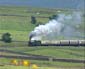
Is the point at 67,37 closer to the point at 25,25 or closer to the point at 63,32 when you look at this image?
the point at 63,32

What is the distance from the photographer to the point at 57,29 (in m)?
93.3

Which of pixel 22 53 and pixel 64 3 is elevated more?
pixel 64 3

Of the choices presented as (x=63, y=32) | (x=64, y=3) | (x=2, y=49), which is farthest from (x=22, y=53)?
(x=64, y=3)

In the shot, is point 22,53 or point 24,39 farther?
point 24,39

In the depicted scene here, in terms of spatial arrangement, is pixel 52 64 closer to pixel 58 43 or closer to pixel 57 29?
pixel 58 43

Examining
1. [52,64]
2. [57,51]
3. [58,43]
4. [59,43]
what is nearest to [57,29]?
[59,43]

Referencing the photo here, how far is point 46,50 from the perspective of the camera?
8206 cm

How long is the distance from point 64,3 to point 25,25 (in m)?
63.9

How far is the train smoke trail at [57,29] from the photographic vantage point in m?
91.8

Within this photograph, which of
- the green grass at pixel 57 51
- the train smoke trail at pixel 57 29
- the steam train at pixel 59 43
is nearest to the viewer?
the green grass at pixel 57 51

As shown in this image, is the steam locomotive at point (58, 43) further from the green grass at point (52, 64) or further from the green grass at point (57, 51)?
the green grass at point (52, 64)

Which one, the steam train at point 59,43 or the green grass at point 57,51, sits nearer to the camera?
the green grass at point 57,51

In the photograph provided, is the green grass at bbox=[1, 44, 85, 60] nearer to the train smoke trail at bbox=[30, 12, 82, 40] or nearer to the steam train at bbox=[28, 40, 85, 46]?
the steam train at bbox=[28, 40, 85, 46]

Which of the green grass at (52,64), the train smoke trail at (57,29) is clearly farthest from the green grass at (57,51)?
the green grass at (52,64)
